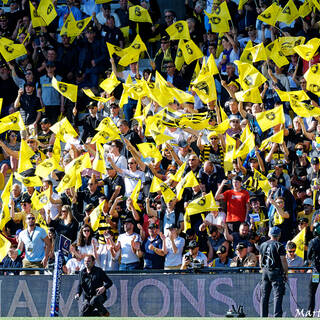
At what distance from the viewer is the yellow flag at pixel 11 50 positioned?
18969 millimetres

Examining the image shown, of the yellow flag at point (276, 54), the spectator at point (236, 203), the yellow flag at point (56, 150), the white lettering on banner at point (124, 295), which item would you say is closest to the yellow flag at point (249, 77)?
the yellow flag at point (276, 54)

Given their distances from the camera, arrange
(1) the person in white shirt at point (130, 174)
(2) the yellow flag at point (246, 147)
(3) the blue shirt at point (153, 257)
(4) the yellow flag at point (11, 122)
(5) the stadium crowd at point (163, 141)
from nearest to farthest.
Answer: (3) the blue shirt at point (153, 257) → (5) the stadium crowd at point (163, 141) → (2) the yellow flag at point (246, 147) → (1) the person in white shirt at point (130, 174) → (4) the yellow flag at point (11, 122)

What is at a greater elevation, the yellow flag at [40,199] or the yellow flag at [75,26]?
the yellow flag at [75,26]

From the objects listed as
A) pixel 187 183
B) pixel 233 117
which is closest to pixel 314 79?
pixel 233 117

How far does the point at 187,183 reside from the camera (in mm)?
15133

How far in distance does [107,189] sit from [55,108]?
3822 millimetres

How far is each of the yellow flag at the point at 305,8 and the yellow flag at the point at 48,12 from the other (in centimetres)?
480

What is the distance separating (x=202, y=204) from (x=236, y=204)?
2.00 feet

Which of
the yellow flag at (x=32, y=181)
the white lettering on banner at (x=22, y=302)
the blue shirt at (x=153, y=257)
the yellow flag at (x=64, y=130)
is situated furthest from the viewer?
the yellow flag at (x=64, y=130)

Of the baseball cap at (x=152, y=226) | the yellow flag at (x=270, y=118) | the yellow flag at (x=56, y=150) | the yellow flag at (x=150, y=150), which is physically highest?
the yellow flag at (x=270, y=118)

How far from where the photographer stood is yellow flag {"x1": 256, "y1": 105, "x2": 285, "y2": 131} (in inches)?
625

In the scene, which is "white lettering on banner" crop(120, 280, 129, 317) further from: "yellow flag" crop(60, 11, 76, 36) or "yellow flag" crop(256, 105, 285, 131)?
"yellow flag" crop(60, 11, 76, 36)

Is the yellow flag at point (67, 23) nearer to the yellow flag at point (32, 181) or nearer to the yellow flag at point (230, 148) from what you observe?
the yellow flag at point (32, 181)

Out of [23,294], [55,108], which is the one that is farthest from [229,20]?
[23,294]
